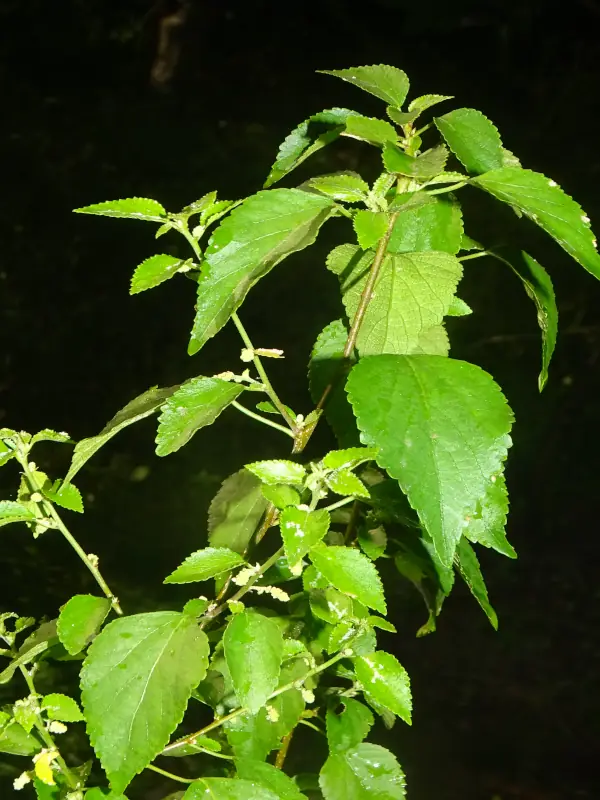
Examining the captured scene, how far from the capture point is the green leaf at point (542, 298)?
375 millimetres

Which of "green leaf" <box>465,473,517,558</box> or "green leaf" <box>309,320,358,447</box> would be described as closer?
"green leaf" <box>465,473,517,558</box>

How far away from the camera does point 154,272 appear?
15.3 inches

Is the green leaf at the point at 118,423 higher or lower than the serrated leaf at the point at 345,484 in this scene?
lower

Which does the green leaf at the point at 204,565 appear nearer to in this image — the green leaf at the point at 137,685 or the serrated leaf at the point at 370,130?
the green leaf at the point at 137,685

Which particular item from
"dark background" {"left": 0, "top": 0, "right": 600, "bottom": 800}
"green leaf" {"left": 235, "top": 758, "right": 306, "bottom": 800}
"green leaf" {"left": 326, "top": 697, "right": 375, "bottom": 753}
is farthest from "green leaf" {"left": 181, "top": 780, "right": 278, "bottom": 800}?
"dark background" {"left": 0, "top": 0, "right": 600, "bottom": 800}

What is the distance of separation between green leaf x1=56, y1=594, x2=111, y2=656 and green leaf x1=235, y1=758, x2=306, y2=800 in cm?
12

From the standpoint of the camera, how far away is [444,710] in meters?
1.16

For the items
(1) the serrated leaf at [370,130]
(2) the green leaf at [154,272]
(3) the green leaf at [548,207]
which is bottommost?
(2) the green leaf at [154,272]

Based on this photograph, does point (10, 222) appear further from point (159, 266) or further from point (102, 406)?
point (159, 266)

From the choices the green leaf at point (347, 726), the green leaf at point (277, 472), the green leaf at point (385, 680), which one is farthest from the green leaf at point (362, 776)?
the green leaf at point (277, 472)

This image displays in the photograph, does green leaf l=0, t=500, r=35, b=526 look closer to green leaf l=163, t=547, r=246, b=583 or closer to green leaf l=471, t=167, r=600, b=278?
green leaf l=163, t=547, r=246, b=583

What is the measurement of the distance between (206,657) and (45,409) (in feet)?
2.75

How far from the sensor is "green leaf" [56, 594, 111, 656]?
0.37 m

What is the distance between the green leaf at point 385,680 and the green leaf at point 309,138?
0.91 feet
